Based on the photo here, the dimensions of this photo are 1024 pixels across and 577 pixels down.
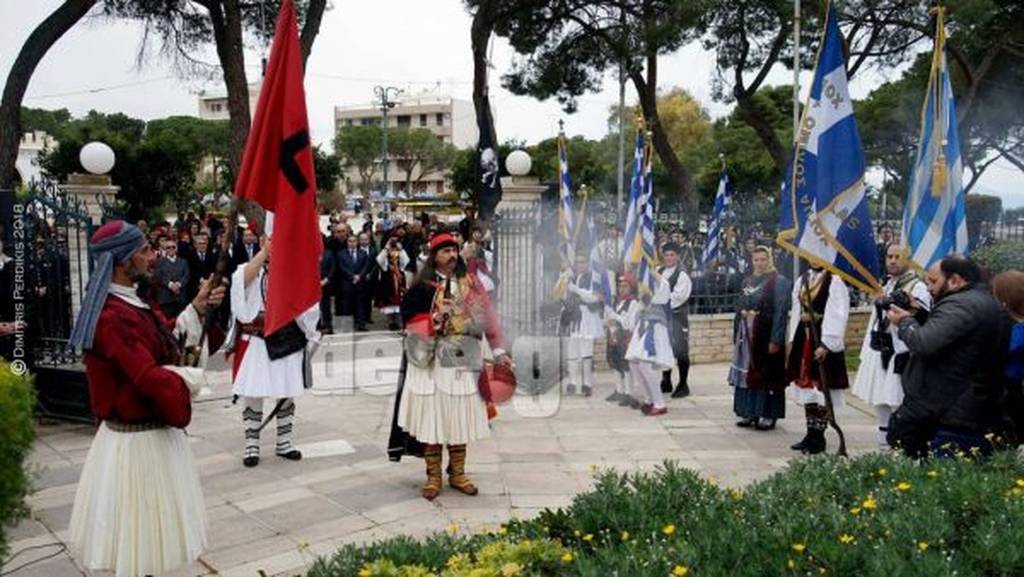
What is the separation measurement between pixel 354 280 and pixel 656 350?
6688 mm

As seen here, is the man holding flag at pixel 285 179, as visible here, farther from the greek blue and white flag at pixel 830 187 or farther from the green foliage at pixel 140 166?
the green foliage at pixel 140 166

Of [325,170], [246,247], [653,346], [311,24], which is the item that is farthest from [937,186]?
[325,170]

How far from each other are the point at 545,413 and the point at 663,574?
6053 millimetres

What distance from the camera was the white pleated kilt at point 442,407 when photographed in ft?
19.2

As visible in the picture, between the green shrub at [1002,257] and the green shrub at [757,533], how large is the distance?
7927 mm

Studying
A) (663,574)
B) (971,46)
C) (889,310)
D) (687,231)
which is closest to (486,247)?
(687,231)

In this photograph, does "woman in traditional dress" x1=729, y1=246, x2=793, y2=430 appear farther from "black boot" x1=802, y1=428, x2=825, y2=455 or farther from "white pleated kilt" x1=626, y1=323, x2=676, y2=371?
"white pleated kilt" x1=626, y1=323, x2=676, y2=371

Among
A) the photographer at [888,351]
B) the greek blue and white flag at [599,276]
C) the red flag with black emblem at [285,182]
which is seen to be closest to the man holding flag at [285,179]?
the red flag with black emblem at [285,182]

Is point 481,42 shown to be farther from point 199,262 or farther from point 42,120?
point 42,120

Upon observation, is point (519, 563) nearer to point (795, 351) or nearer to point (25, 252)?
point (795, 351)

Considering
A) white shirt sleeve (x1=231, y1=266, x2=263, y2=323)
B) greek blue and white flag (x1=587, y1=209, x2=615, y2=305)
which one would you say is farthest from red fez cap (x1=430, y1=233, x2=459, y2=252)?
greek blue and white flag (x1=587, y1=209, x2=615, y2=305)

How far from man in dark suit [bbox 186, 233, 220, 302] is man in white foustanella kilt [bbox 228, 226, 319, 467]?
19.9ft

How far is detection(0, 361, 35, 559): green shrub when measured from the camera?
3359 mm

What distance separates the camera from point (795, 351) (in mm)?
7543
